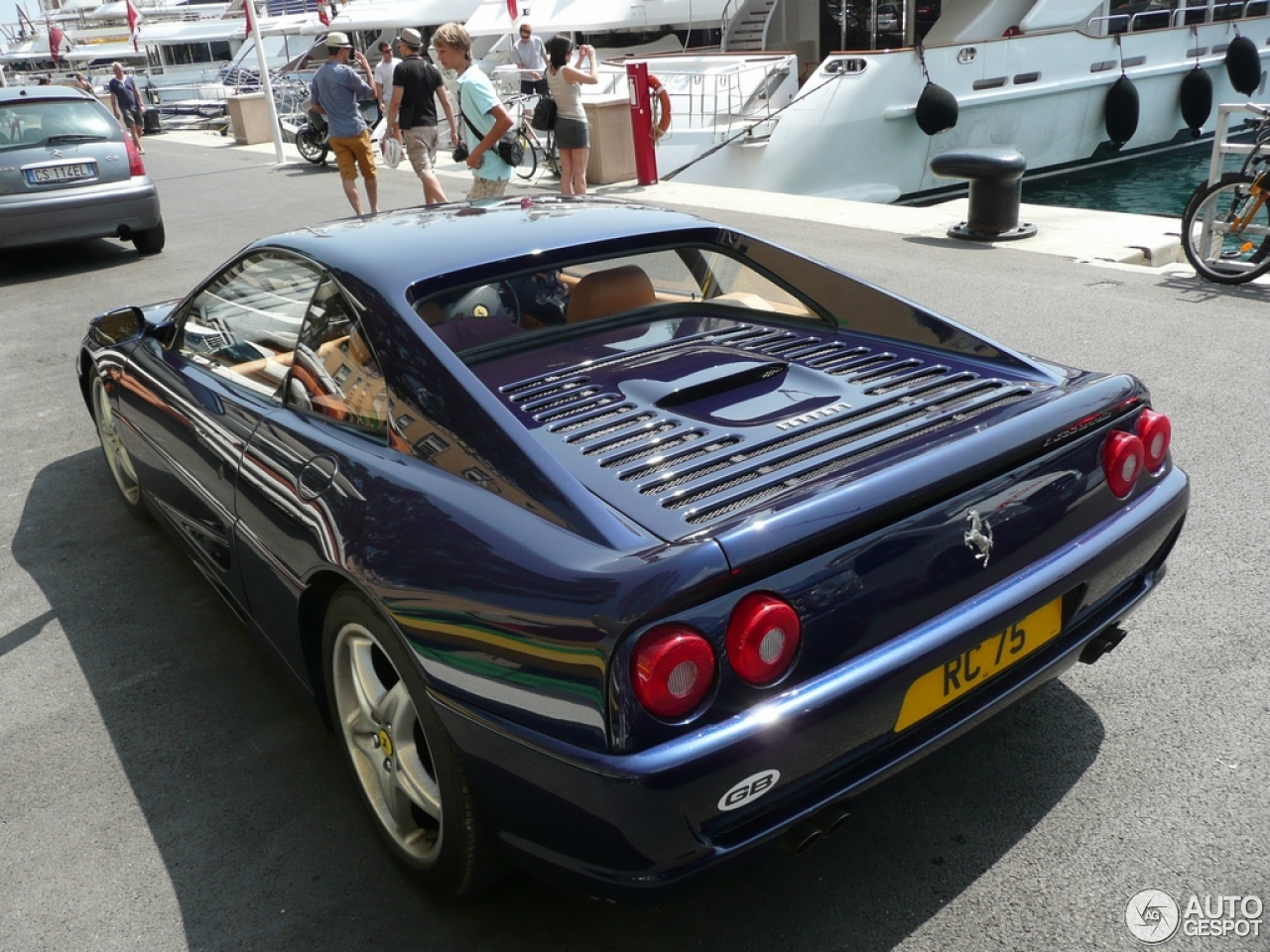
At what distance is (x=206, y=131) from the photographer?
98.1 feet

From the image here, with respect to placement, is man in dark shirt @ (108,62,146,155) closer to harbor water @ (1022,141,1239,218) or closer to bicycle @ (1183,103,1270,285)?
harbor water @ (1022,141,1239,218)

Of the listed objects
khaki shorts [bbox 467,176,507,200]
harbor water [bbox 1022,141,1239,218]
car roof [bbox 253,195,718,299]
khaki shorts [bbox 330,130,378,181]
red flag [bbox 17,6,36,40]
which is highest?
red flag [bbox 17,6,36,40]

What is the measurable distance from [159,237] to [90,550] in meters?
7.75

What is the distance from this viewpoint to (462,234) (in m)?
3.04

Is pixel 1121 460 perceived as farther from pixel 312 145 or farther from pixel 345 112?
pixel 312 145

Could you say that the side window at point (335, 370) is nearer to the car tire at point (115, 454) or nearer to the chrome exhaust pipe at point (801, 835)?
the chrome exhaust pipe at point (801, 835)

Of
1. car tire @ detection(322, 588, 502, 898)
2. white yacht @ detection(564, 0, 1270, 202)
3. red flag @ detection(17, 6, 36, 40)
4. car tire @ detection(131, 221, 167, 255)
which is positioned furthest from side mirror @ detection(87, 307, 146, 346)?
red flag @ detection(17, 6, 36, 40)

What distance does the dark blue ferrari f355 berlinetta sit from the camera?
1.98 meters

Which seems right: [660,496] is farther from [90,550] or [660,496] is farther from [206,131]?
[206,131]

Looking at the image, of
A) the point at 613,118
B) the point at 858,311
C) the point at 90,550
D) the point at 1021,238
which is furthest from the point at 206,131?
the point at 858,311

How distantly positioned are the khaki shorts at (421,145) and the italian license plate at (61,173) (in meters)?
2.99

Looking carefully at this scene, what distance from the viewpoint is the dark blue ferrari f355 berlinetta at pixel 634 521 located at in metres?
1.98

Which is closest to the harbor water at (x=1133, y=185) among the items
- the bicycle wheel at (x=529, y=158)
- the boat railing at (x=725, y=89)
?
the boat railing at (x=725, y=89)

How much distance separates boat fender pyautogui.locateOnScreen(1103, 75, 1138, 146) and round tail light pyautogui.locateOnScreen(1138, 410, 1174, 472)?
1907cm
